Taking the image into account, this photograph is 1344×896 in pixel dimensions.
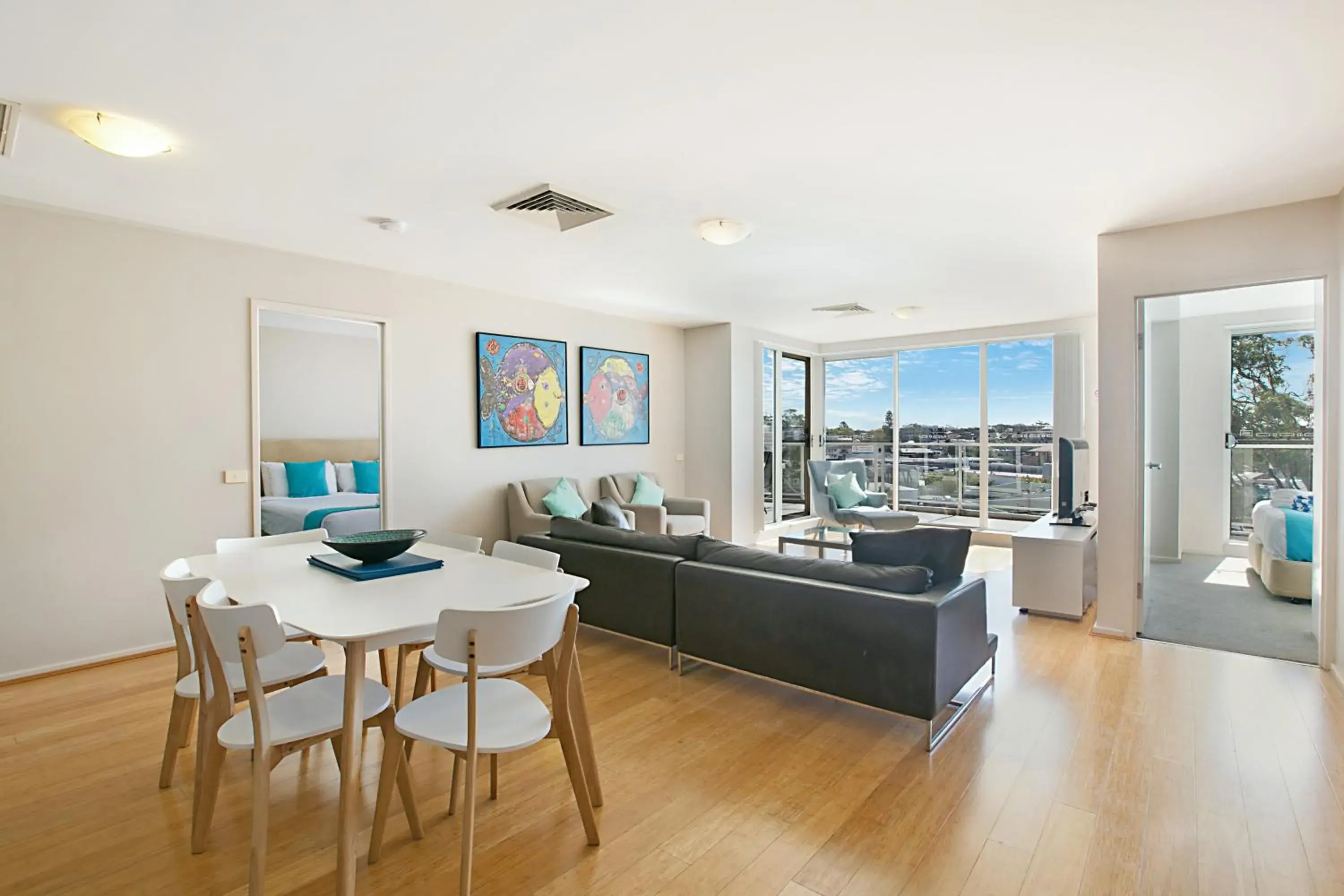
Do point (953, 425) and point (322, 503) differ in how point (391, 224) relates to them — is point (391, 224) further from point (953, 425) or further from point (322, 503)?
point (953, 425)

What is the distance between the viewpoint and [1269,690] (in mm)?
3236

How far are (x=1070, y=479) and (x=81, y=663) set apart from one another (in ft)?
21.7

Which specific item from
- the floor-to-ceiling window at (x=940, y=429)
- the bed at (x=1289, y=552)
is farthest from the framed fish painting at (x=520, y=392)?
the bed at (x=1289, y=552)

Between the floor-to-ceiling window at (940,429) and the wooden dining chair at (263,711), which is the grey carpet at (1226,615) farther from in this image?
the wooden dining chair at (263,711)

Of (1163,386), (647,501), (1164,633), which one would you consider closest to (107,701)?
(647,501)

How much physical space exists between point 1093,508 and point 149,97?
23.1ft

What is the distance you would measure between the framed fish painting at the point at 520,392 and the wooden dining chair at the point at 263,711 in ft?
11.6

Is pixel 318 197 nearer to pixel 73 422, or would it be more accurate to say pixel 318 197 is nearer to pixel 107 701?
pixel 73 422

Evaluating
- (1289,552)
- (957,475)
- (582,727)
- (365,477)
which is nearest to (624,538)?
(582,727)

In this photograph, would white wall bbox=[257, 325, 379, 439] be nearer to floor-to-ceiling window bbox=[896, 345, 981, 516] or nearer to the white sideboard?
the white sideboard

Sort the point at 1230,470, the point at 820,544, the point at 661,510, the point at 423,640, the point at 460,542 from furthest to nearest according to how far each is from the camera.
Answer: the point at 1230,470
the point at 661,510
the point at 820,544
the point at 460,542
the point at 423,640

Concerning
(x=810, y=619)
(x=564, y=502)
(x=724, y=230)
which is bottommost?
(x=810, y=619)

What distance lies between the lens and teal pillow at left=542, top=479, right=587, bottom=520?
18.9ft

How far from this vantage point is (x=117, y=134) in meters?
2.61
